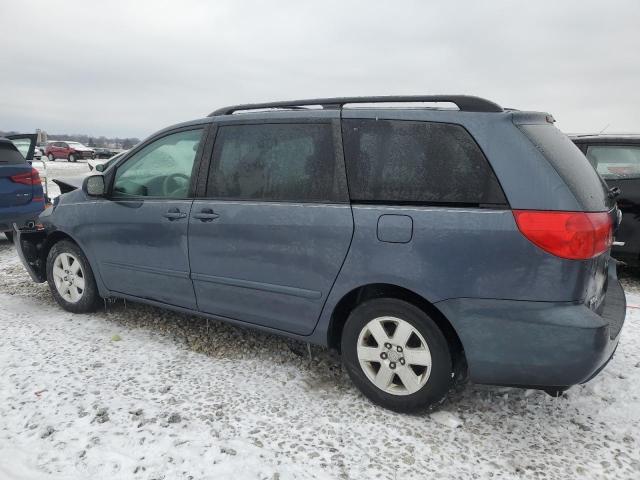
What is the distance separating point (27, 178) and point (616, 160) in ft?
25.3

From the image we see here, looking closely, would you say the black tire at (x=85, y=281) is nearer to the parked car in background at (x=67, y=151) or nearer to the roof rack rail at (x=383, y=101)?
the roof rack rail at (x=383, y=101)

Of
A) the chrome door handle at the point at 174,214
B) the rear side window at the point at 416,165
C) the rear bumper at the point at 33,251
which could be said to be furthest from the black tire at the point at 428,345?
the rear bumper at the point at 33,251

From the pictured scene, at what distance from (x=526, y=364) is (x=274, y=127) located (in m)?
2.02

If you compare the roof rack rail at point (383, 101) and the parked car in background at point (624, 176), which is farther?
the parked car in background at point (624, 176)

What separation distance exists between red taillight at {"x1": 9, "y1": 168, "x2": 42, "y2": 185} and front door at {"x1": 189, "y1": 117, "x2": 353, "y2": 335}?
462 cm

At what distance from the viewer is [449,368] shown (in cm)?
249

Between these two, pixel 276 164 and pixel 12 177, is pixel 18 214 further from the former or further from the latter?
pixel 276 164

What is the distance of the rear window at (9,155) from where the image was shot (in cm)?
642

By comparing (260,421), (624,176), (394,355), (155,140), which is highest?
(155,140)

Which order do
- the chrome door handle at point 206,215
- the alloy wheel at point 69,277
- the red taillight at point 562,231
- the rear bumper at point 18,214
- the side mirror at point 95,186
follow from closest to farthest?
the red taillight at point 562,231 < the chrome door handle at point 206,215 < the side mirror at point 95,186 < the alloy wheel at point 69,277 < the rear bumper at point 18,214

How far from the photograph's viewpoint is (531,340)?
228 cm

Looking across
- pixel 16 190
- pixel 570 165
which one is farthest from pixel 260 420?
pixel 16 190

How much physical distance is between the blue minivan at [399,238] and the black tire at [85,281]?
0.82 meters

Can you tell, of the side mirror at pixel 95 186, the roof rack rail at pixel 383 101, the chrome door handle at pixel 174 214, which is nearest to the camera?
the roof rack rail at pixel 383 101
